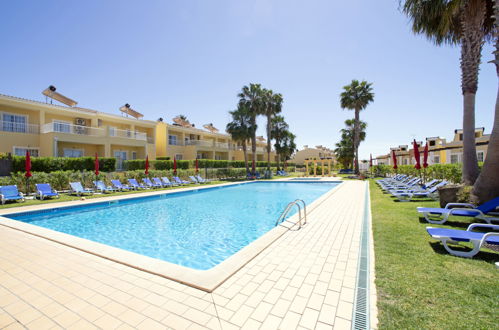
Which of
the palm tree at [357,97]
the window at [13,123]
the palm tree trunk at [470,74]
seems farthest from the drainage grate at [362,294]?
the palm tree at [357,97]

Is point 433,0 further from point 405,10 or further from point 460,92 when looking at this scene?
point 460,92

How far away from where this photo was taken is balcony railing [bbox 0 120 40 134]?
17.1 meters

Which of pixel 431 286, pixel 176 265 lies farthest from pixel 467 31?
pixel 176 265

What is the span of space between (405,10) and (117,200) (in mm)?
16100

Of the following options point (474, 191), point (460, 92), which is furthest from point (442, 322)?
point (460, 92)

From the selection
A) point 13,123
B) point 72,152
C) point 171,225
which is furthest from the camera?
point 72,152

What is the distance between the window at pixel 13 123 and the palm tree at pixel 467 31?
26710 millimetres

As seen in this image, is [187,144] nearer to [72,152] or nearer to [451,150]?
[72,152]

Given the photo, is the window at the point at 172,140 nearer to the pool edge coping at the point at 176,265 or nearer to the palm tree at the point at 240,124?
the palm tree at the point at 240,124

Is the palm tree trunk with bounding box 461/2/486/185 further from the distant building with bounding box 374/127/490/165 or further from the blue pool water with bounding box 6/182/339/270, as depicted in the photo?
the distant building with bounding box 374/127/490/165

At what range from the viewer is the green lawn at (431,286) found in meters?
2.32

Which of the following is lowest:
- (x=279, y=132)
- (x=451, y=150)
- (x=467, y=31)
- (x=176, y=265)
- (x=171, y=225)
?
(x=171, y=225)

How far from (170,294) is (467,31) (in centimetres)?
1340

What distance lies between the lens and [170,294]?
293 cm
